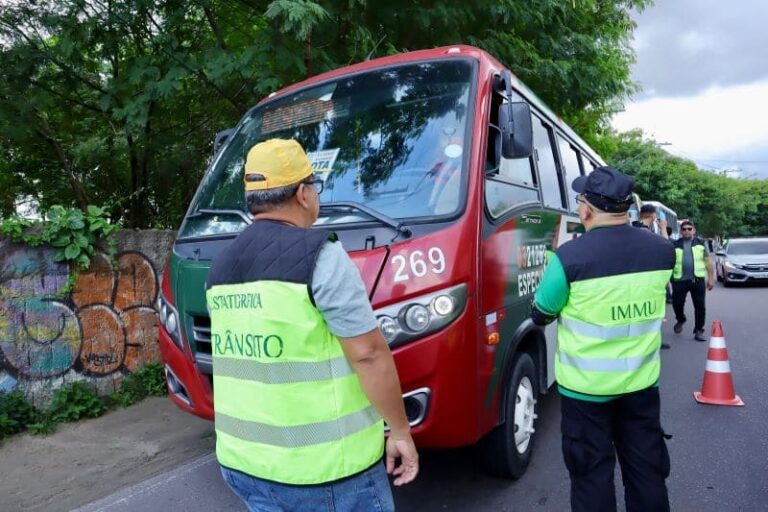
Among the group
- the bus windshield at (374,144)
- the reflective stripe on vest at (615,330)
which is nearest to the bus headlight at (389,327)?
the bus windshield at (374,144)

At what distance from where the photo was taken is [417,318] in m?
2.69

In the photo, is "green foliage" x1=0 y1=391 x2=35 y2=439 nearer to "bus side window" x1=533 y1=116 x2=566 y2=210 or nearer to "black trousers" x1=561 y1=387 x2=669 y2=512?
"black trousers" x1=561 y1=387 x2=669 y2=512

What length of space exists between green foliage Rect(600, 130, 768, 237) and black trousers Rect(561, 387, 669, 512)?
30.4 meters

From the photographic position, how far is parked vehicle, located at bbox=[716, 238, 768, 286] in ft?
53.8

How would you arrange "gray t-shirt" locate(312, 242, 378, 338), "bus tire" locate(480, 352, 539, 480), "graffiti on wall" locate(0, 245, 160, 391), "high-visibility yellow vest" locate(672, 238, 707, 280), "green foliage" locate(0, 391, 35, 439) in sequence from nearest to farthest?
"gray t-shirt" locate(312, 242, 378, 338) < "bus tire" locate(480, 352, 539, 480) < "green foliage" locate(0, 391, 35, 439) < "graffiti on wall" locate(0, 245, 160, 391) < "high-visibility yellow vest" locate(672, 238, 707, 280)

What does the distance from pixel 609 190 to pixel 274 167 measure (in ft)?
4.97

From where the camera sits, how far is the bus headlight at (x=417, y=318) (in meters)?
2.68

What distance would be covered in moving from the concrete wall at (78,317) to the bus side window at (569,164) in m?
3.73

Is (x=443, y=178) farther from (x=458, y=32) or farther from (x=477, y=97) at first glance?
(x=458, y=32)

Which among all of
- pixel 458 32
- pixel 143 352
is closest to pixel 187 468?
pixel 143 352

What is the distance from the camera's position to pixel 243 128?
4.16 m

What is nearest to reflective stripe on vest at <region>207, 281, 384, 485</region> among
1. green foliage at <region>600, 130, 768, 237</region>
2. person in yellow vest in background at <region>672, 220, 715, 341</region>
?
person in yellow vest in background at <region>672, 220, 715, 341</region>

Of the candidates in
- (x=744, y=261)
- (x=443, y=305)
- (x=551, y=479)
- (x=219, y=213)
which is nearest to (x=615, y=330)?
(x=443, y=305)

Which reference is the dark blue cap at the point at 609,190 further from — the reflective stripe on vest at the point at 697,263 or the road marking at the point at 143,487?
the reflective stripe on vest at the point at 697,263
